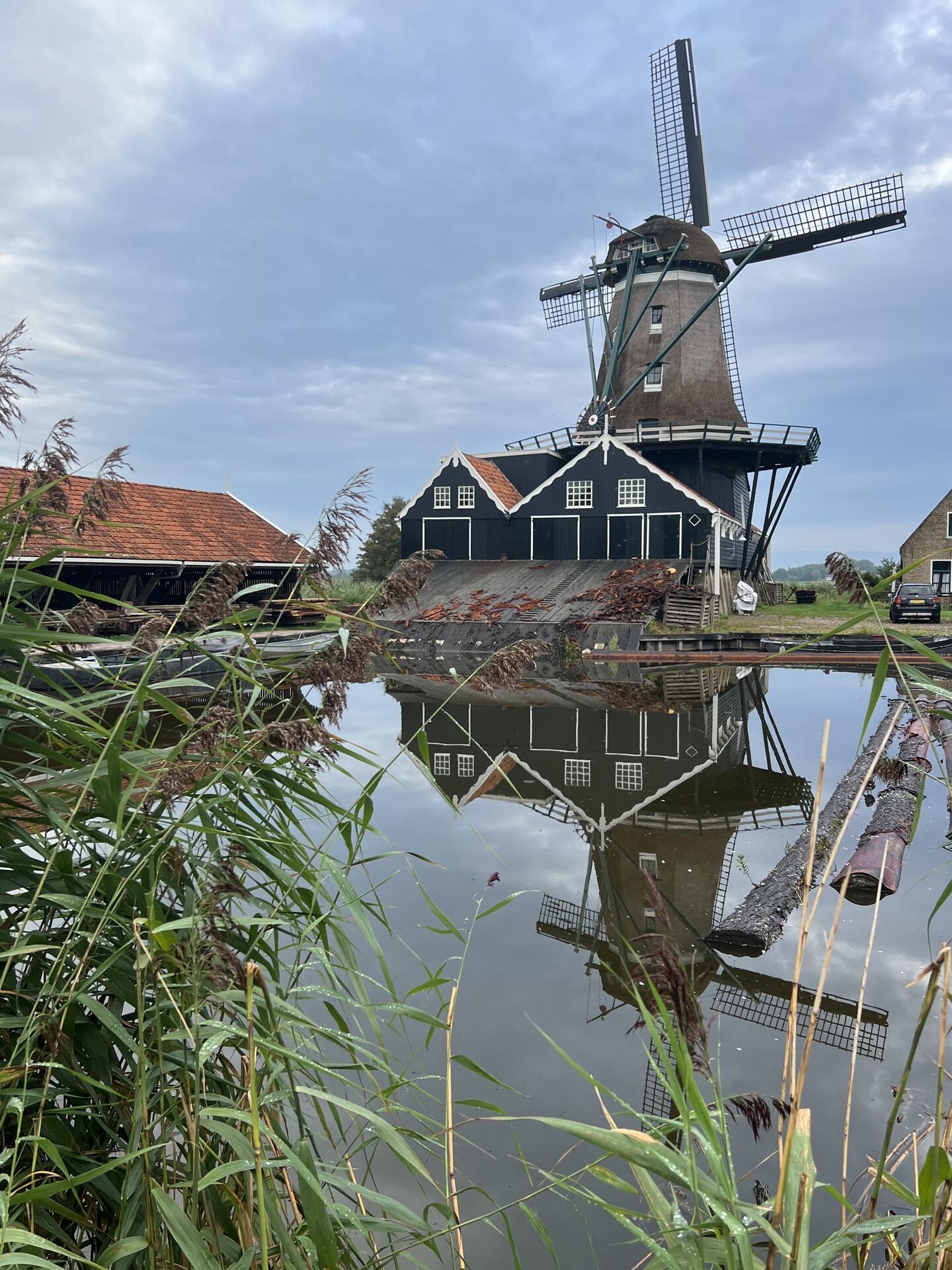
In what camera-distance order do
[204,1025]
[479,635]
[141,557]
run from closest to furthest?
1. [204,1025]
2. [141,557]
3. [479,635]

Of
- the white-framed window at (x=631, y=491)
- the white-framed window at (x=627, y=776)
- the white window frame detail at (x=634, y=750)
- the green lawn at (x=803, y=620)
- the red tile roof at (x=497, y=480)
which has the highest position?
the red tile roof at (x=497, y=480)

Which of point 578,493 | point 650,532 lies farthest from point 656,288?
point 650,532

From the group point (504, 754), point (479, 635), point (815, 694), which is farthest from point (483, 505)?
point (504, 754)

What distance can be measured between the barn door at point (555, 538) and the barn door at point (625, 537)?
1186 mm

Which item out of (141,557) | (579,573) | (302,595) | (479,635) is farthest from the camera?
(579,573)

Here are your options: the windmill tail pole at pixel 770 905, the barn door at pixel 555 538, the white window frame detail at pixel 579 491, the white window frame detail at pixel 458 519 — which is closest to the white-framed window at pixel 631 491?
the white window frame detail at pixel 579 491

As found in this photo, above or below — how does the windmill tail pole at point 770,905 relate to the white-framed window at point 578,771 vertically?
below

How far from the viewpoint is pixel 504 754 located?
10656mm

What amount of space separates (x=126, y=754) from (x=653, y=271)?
31.4 m

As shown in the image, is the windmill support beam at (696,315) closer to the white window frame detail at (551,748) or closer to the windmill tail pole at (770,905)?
the white window frame detail at (551,748)

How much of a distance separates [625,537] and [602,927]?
23.5m

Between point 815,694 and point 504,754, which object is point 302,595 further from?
point 815,694

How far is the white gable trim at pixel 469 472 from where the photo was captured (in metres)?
29.8

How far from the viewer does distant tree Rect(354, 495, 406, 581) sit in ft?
153
